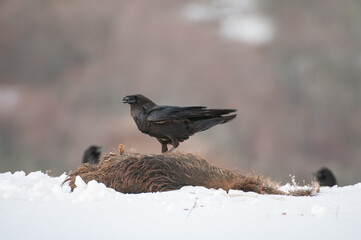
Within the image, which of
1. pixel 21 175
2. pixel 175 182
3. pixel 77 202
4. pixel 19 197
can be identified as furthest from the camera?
pixel 21 175

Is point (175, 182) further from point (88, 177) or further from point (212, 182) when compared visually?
point (88, 177)

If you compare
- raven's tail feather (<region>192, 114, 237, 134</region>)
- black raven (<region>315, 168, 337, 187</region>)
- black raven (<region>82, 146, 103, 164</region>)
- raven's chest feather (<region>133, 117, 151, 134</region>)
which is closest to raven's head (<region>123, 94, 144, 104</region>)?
raven's chest feather (<region>133, 117, 151, 134</region>)

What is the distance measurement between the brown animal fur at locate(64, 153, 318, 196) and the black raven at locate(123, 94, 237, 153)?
705mm

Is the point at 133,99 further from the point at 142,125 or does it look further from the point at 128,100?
the point at 142,125

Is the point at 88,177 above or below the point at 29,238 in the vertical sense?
above

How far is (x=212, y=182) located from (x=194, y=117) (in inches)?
57.8

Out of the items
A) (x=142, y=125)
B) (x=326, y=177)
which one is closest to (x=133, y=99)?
(x=142, y=125)

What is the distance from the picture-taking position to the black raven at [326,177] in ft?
40.8

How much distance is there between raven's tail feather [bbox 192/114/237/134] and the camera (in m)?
7.36

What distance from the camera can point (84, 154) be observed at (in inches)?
465

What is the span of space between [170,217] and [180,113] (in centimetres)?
336

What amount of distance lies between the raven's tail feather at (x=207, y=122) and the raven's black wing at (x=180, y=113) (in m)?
0.07

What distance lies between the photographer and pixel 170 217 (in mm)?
3977

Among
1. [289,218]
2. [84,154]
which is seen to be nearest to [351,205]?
[289,218]
